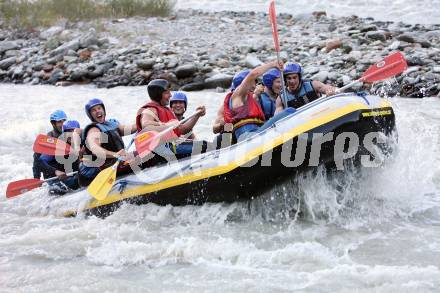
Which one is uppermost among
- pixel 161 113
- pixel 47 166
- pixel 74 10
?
pixel 74 10

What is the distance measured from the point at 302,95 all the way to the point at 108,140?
208cm

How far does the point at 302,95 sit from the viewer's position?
6.78 meters

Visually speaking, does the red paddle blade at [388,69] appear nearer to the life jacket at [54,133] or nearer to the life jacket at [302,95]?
the life jacket at [302,95]

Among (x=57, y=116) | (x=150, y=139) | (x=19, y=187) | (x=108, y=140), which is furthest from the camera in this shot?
(x=57, y=116)

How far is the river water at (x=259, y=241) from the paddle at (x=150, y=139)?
56 cm

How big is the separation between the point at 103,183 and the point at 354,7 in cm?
2002

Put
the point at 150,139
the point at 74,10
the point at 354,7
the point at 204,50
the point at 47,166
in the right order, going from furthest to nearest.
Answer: the point at 354,7
the point at 74,10
the point at 204,50
the point at 47,166
the point at 150,139

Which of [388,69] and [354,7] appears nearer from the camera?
[388,69]

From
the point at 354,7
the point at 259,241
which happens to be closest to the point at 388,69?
the point at 259,241

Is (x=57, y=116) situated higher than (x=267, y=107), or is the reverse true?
(x=267, y=107)

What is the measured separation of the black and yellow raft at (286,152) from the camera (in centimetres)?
546

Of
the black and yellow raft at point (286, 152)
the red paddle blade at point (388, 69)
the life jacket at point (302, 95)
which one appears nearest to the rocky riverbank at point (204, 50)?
the life jacket at point (302, 95)

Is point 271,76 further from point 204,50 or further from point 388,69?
point 204,50

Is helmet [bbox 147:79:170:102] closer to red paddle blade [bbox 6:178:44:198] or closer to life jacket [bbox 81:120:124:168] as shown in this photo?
life jacket [bbox 81:120:124:168]
